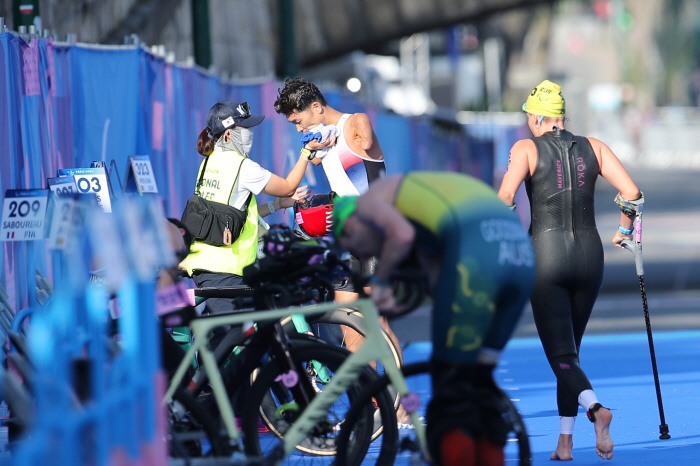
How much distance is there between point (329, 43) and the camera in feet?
99.1

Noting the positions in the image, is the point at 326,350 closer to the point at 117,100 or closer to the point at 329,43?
the point at 117,100

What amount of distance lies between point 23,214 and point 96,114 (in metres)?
1.92

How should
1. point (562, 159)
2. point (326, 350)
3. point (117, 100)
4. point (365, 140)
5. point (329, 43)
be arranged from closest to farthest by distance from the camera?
1. point (326, 350)
2. point (562, 159)
3. point (365, 140)
4. point (117, 100)
5. point (329, 43)

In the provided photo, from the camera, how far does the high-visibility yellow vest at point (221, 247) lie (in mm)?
6656

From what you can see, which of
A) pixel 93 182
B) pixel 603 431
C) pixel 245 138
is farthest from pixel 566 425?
pixel 93 182

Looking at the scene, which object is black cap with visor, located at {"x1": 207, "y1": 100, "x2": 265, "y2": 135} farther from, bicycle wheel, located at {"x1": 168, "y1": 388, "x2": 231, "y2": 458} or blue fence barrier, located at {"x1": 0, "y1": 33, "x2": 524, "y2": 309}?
bicycle wheel, located at {"x1": 168, "y1": 388, "x2": 231, "y2": 458}

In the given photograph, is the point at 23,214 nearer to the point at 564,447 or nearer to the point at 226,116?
the point at 226,116

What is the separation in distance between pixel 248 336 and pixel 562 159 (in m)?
2.12

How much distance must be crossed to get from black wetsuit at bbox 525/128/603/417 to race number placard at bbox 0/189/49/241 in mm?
2632

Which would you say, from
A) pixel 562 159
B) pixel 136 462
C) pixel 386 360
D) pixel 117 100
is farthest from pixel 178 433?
pixel 117 100

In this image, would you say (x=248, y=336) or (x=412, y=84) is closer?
(x=248, y=336)

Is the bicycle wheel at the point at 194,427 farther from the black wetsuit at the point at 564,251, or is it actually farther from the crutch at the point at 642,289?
the crutch at the point at 642,289

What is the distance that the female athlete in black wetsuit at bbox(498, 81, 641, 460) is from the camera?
6.18 meters

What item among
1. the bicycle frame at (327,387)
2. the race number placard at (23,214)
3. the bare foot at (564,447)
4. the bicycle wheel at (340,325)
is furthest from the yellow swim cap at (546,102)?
the race number placard at (23,214)
